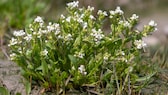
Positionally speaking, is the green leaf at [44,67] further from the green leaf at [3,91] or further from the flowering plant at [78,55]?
the green leaf at [3,91]

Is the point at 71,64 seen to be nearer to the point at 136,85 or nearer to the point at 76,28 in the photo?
the point at 76,28

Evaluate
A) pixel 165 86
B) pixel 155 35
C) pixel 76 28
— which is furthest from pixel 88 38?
pixel 155 35

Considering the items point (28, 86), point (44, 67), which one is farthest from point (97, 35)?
point (28, 86)

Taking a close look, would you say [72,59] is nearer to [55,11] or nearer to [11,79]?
[11,79]

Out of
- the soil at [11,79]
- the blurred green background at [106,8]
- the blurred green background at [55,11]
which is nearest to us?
the soil at [11,79]

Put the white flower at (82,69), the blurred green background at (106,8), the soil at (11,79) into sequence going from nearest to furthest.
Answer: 1. the white flower at (82,69)
2. the soil at (11,79)
3. the blurred green background at (106,8)

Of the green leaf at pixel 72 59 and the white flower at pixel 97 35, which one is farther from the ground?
the white flower at pixel 97 35

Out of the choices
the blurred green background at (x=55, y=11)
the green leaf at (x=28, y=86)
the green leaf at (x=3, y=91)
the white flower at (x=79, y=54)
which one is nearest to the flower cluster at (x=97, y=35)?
the white flower at (x=79, y=54)

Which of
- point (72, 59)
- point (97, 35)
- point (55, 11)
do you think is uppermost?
point (55, 11)
